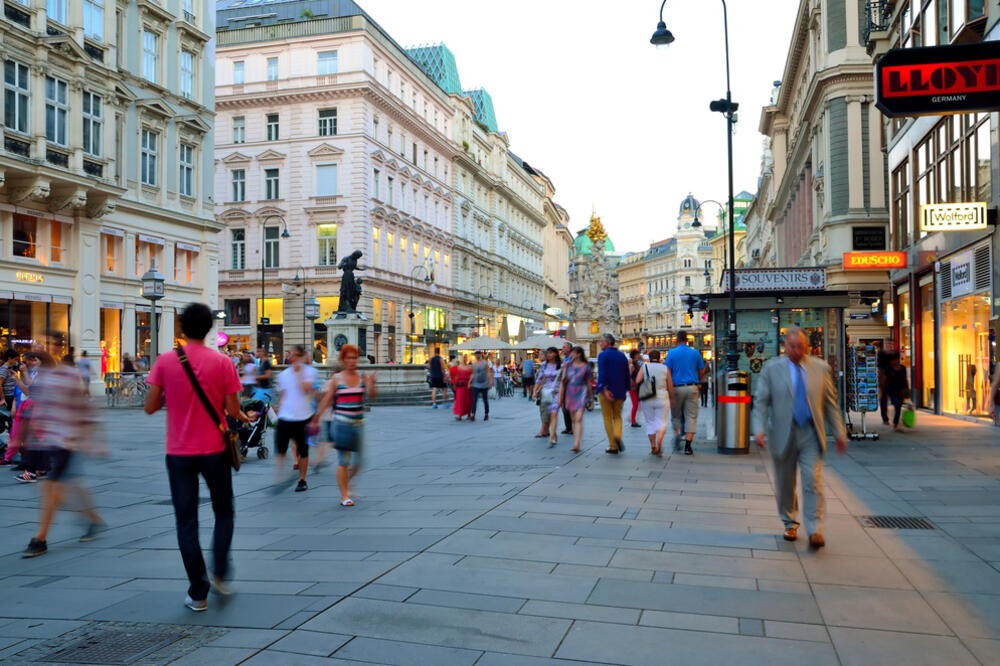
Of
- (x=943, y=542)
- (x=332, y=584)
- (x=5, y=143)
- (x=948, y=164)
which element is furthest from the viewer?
(x=5, y=143)

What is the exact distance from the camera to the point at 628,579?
644 centimetres

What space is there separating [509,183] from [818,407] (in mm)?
81626

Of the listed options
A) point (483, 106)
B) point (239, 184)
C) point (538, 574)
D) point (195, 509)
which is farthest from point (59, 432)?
point (483, 106)

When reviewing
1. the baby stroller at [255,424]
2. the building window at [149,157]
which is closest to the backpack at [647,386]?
the baby stroller at [255,424]

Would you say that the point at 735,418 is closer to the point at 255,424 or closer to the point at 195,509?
the point at 255,424

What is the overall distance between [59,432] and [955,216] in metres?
18.6

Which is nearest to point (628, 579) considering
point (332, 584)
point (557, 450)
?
point (332, 584)

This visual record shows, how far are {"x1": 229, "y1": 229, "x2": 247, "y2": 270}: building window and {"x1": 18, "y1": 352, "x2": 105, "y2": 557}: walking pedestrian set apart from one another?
4874cm

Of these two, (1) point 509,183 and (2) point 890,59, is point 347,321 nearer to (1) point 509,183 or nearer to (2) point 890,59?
(2) point 890,59

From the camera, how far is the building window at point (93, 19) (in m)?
31.6

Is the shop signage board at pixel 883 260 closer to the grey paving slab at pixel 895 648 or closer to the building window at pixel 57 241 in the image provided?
the grey paving slab at pixel 895 648

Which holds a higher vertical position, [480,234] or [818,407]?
[480,234]

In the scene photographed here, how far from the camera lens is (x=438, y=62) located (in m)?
77.9

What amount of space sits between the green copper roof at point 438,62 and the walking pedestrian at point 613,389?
2569 inches
